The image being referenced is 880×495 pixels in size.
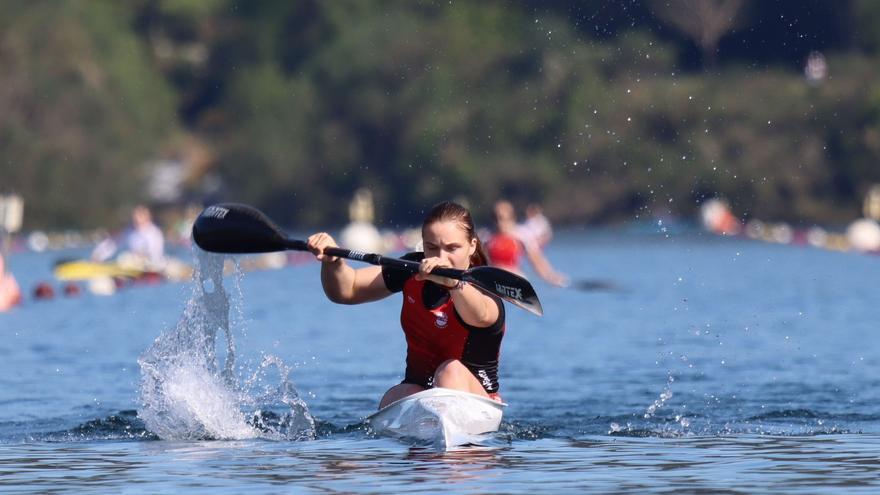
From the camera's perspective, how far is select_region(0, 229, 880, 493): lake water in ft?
34.3

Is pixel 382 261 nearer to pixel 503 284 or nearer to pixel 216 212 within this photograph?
pixel 503 284

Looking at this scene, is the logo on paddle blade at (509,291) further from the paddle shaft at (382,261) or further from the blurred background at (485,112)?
the blurred background at (485,112)

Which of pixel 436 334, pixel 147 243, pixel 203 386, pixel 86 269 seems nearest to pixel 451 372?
pixel 436 334

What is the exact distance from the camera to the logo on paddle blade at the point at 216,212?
12.0 m

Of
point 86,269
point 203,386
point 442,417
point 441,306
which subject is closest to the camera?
point 442,417

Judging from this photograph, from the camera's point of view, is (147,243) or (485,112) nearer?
(147,243)

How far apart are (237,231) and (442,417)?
6.37 ft

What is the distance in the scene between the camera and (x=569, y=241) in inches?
2510

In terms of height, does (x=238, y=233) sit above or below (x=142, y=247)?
below

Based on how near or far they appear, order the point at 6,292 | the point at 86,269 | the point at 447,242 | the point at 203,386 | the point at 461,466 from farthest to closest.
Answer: the point at 86,269, the point at 6,292, the point at 203,386, the point at 447,242, the point at 461,466

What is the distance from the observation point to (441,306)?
11.2 meters

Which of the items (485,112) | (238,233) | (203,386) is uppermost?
(485,112)

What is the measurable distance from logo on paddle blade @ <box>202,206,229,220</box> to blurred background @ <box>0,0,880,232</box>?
2142 inches

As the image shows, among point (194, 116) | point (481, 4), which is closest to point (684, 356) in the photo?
point (481, 4)
